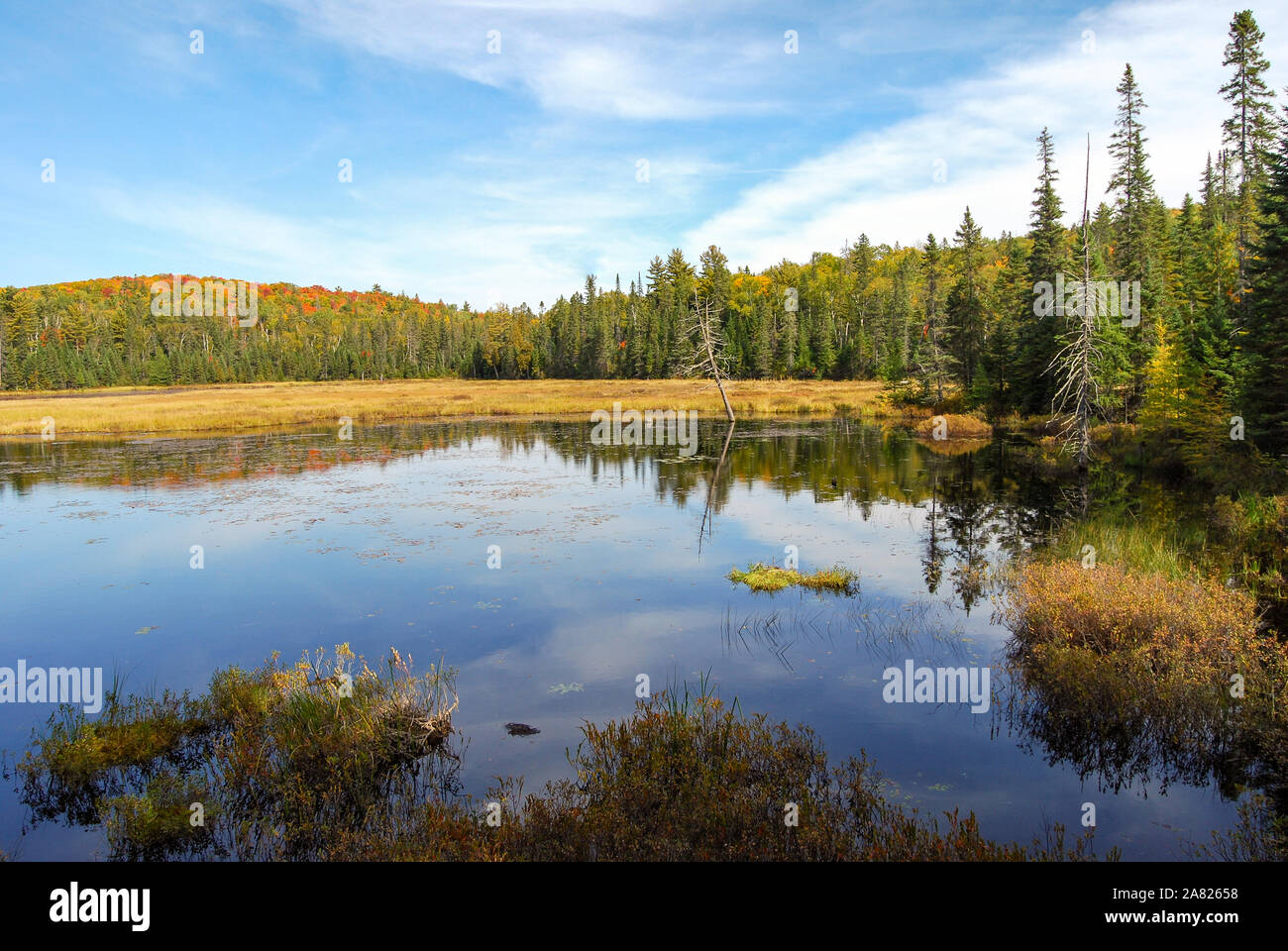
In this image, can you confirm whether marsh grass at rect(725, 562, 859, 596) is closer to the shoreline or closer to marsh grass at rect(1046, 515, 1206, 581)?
marsh grass at rect(1046, 515, 1206, 581)

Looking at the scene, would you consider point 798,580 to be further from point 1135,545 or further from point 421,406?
point 421,406

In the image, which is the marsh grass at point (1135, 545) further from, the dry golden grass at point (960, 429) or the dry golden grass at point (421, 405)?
the dry golden grass at point (421, 405)

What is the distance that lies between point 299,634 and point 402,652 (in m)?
2.48

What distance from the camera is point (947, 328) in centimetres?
5425

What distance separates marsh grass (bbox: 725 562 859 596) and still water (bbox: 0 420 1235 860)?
35cm

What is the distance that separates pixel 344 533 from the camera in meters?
22.1

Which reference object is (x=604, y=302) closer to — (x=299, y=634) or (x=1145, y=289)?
(x=1145, y=289)

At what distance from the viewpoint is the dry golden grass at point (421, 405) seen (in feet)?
184

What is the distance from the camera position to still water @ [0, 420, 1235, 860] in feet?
30.1

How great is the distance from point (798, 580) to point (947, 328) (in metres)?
44.0

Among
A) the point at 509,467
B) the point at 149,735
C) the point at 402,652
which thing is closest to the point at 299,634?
the point at 402,652

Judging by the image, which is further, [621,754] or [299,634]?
[299,634]

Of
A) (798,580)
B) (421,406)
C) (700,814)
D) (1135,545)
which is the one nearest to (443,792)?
(700,814)
